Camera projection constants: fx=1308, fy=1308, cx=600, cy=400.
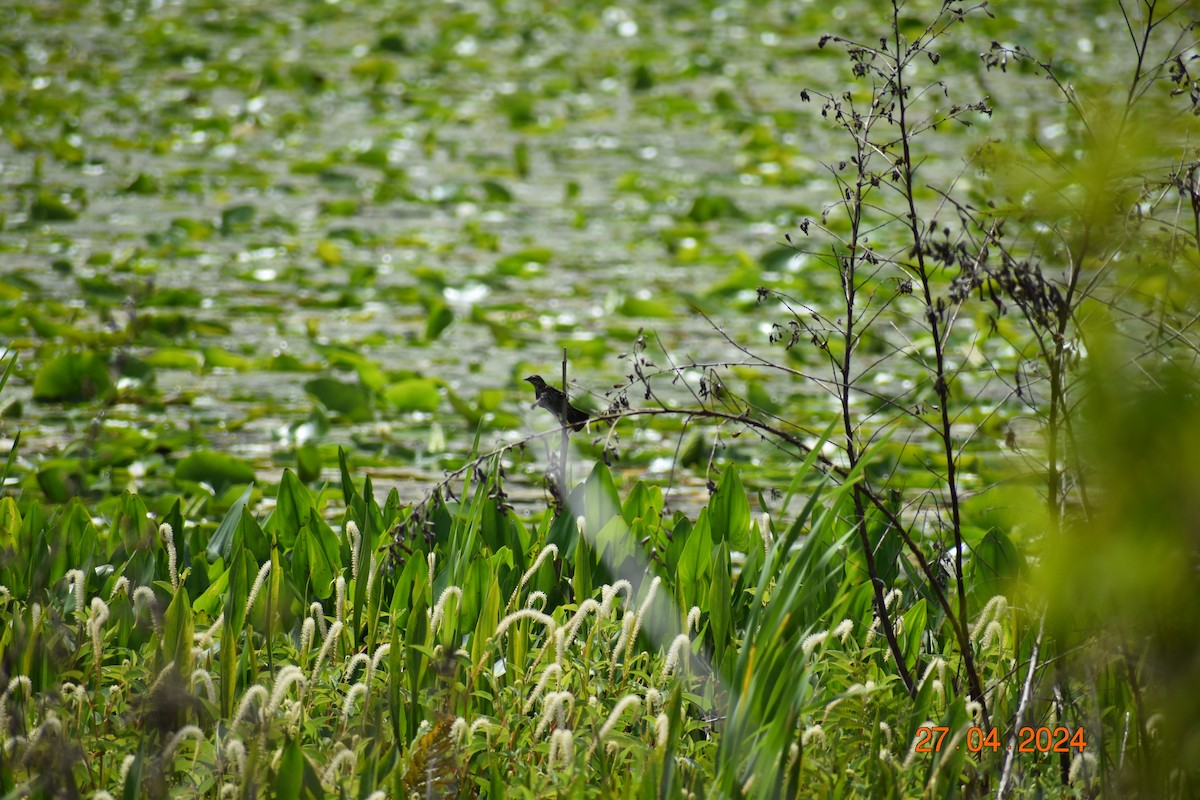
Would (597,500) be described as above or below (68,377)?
above

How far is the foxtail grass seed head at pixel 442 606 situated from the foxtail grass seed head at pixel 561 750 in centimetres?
29

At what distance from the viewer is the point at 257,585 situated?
1865mm

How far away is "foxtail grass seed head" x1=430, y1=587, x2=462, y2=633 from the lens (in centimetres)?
181

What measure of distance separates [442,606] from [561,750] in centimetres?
33

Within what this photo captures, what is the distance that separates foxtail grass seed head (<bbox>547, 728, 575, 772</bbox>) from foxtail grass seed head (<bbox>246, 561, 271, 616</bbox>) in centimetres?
53

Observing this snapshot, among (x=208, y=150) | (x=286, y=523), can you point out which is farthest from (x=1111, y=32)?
(x=286, y=523)

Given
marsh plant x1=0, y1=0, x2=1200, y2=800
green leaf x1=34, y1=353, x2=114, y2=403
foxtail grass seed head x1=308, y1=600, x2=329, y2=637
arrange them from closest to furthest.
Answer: marsh plant x1=0, y1=0, x2=1200, y2=800 < foxtail grass seed head x1=308, y1=600, x2=329, y2=637 < green leaf x1=34, y1=353, x2=114, y2=403

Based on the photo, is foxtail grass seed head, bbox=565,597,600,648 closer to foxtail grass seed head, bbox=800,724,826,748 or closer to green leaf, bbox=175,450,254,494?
foxtail grass seed head, bbox=800,724,826,748

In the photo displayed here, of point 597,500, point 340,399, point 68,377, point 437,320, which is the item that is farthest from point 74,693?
point 437,320

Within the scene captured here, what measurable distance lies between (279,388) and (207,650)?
2.02 meters

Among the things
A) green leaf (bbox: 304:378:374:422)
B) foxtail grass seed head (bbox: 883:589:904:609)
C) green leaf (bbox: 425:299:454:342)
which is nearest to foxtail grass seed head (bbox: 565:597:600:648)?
foxtail grass seed head (bbox: 883:589:904:609)

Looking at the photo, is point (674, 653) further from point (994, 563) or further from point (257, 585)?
point (994, 563)

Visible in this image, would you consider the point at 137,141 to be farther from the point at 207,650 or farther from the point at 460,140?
the point at 207,650

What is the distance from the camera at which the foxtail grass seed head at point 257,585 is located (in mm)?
1865
